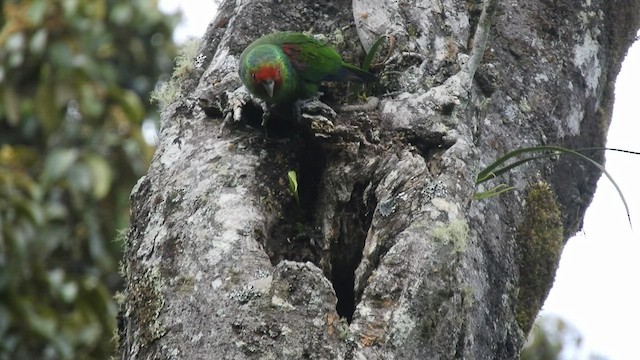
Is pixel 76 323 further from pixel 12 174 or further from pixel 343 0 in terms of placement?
pixel 343 0

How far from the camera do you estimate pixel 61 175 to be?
5.34 meters

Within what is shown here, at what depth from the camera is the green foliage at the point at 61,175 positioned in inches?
192

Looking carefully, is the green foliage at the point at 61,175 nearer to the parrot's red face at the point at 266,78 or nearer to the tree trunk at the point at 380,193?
the tree trunk at the point at 380,193

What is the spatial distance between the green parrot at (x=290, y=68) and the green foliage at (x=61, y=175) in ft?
7.92

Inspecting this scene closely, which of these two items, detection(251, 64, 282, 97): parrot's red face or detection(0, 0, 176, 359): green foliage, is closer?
detection(251, 64, 282, 97): parrot's red face

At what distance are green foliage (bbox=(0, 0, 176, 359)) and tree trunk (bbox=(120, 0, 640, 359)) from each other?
2396 millimetres

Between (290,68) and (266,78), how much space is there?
324 mm

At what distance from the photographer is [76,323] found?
502 centimetres

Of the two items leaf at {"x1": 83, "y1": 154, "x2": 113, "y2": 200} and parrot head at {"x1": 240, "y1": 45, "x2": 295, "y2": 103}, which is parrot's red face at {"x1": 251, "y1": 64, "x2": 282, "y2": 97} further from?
leaf at {"x1": 83, "y1": 154, "x2": 113, "y2": 200}

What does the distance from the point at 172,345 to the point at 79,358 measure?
3213 millimetres

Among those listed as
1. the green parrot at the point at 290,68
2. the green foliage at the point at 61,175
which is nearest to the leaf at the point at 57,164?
the green foliage at the point at 61,175

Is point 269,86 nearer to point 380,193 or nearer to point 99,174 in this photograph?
point 380,193

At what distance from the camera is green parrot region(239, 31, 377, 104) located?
2.83 m

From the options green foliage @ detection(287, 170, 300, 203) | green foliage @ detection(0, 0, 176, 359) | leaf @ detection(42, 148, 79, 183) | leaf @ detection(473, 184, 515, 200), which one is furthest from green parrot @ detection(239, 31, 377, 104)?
leaf @ detection(42, 148, 79, 183)
